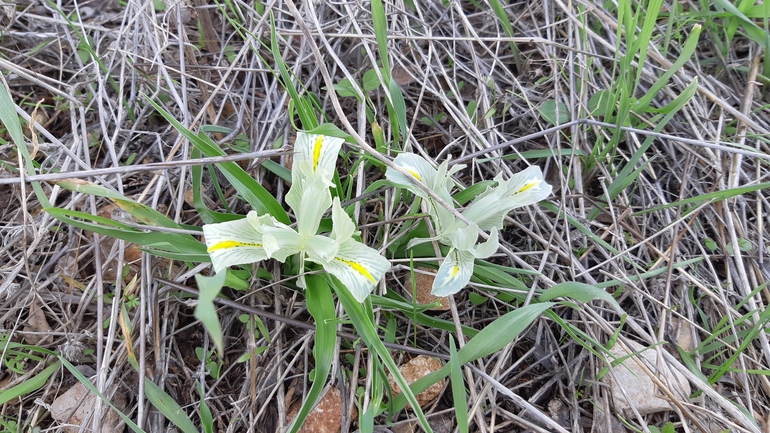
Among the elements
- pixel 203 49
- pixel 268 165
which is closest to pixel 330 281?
pixel 268 165

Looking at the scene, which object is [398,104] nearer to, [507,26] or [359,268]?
[359,268]

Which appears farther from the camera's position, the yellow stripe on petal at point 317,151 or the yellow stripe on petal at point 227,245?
the yellow stripe on petal at point 317,151

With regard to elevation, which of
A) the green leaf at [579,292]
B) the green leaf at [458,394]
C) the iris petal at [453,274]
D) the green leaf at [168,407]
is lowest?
the green leaf at [168,407]

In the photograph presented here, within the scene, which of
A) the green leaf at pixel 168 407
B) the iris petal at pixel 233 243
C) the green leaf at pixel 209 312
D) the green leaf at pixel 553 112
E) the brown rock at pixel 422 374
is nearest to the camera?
the green leaf at pixel 209 312

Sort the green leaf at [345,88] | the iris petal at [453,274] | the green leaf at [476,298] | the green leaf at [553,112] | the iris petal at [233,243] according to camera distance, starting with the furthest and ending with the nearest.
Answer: the green leaf at [553,112] → the green leaf at [345,88] → the green leaf at [476,298] → the iris petal at [453,274] → the iris petal at [233,243]

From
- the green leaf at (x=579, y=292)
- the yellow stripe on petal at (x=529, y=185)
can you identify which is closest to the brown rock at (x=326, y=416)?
the green leaf at (x=579, y=292)

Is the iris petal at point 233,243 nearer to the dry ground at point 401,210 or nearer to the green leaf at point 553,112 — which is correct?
the dry ground at point 401,210

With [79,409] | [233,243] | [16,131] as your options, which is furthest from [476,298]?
[16,131]
